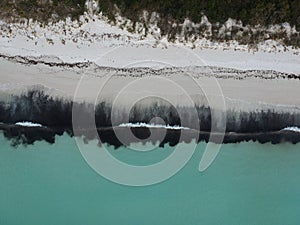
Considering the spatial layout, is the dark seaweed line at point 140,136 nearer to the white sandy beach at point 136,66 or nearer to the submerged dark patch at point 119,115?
the submerged dark patch at point 119,115

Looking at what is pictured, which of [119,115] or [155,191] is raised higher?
[119,115]

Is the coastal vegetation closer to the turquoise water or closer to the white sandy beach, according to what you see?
the white sandy beach

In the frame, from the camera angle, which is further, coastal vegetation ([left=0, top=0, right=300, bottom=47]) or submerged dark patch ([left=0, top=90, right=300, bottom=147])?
submerged dark patch ([left=0, top=90, right=300, bottom=147])

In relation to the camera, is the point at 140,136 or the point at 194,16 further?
the point at 140,136

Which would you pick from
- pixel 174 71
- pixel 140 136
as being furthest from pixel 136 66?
pixel 140 136

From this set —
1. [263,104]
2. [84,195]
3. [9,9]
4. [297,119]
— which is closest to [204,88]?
[263,104]

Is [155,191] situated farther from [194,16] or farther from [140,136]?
[194,16]

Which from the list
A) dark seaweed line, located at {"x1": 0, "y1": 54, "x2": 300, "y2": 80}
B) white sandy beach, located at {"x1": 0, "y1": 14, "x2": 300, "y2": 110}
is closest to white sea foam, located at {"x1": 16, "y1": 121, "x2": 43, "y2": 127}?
white sandy beach, located at {"x1": 0, "y1": 14, "x2": 300, "y2": 110}

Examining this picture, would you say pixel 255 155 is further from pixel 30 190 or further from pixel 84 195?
pixel 30 190
